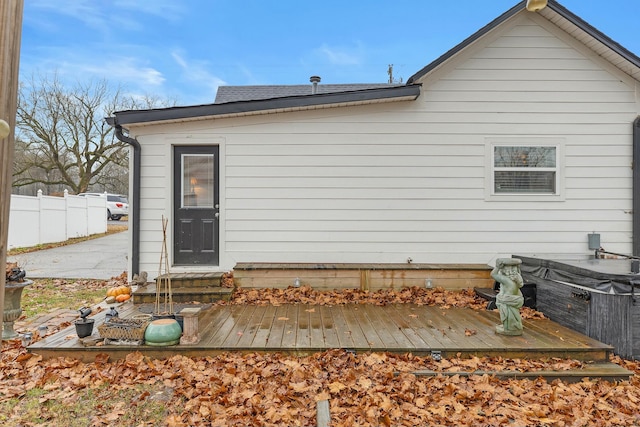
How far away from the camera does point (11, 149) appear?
90cm

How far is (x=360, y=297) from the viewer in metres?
5.04

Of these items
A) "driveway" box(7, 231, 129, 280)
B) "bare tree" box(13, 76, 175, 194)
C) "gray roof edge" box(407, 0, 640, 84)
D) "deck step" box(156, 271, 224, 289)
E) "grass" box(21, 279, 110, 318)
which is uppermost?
"bare tree" box(13, 76, 175, 194)

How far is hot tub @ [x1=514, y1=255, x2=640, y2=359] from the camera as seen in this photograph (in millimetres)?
3447

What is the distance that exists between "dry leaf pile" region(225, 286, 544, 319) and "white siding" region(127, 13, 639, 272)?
21.1 inches

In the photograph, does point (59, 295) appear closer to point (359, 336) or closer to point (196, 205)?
point (196, 205)

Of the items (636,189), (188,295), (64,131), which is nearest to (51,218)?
(188,295)

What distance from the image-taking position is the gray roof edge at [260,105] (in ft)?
17.0

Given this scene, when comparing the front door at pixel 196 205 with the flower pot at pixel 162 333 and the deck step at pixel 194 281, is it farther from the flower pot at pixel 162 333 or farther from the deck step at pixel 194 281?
the flower pot at pixel 162 333

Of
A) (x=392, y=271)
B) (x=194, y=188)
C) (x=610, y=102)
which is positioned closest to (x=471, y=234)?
(x=392, y=271)

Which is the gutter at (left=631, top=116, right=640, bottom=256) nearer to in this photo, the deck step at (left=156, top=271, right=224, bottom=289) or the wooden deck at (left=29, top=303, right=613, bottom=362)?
the wooden deck at (left=29, top=303, right=613, bottom=362)

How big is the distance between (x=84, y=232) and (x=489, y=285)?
14876mm

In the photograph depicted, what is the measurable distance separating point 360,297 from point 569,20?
5041 mm

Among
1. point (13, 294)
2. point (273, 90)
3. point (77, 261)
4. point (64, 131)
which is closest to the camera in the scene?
point (13, 294)

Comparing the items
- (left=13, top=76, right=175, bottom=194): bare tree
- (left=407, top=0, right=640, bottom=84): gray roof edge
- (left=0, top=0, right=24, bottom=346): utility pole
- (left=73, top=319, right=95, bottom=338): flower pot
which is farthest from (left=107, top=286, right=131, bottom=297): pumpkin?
(left=13, top=76, right=175, bottom=194): bare tree
